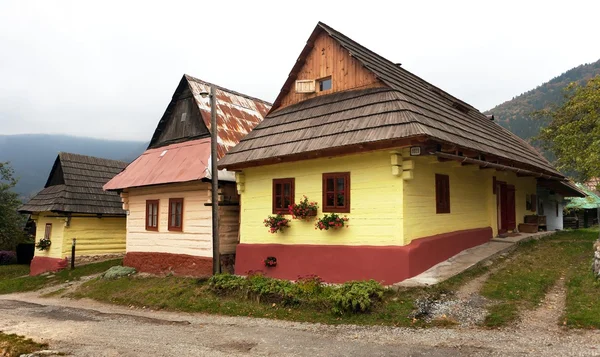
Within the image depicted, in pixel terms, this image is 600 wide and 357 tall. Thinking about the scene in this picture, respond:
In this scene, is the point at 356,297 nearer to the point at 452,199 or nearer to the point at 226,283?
the point at 226,283

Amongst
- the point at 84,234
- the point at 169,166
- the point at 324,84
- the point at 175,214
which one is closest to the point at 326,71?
the point at 324,84

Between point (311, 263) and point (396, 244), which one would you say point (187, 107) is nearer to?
point (311, 263)

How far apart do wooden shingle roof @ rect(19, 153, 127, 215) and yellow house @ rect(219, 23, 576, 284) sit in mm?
10126

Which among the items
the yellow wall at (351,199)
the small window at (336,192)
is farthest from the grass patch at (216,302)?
the small window at (336,192)

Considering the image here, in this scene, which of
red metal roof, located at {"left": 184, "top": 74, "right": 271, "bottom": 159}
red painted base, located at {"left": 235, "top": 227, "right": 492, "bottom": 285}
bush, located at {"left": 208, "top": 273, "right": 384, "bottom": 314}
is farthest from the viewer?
red metal roof, located at {"left": 184, "top": 74, "right": 271, "bottom": 159}

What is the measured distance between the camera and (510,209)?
47.6 feet

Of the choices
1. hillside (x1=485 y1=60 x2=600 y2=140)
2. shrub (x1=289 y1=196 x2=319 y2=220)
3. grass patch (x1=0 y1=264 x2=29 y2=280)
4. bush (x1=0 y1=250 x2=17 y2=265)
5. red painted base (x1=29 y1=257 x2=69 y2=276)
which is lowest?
grass patch (x1=0 y1=264 x2=29 y2=280)

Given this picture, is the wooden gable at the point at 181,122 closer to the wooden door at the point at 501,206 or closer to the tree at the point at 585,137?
the wooden door at the point at 501,206

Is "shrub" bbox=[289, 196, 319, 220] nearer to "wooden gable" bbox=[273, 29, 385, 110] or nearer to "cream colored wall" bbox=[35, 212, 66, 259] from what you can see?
"wooden gable" bbox=[273, 29, 385, 110]

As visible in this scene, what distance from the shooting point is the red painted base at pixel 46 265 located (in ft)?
56.2

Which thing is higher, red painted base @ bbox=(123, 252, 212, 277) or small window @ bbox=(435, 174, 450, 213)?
small window @ bbox=(435, 174, 450, 213)

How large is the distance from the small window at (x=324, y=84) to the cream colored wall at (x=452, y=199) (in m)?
3.97

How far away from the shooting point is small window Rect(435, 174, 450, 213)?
32.0ft

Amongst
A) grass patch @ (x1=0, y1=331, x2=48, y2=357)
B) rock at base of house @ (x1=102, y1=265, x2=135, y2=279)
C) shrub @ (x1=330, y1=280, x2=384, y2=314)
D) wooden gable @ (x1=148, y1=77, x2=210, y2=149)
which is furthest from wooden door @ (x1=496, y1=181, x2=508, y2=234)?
grass patch @ (x1=0, y1=331, x2=48, y2=357)
